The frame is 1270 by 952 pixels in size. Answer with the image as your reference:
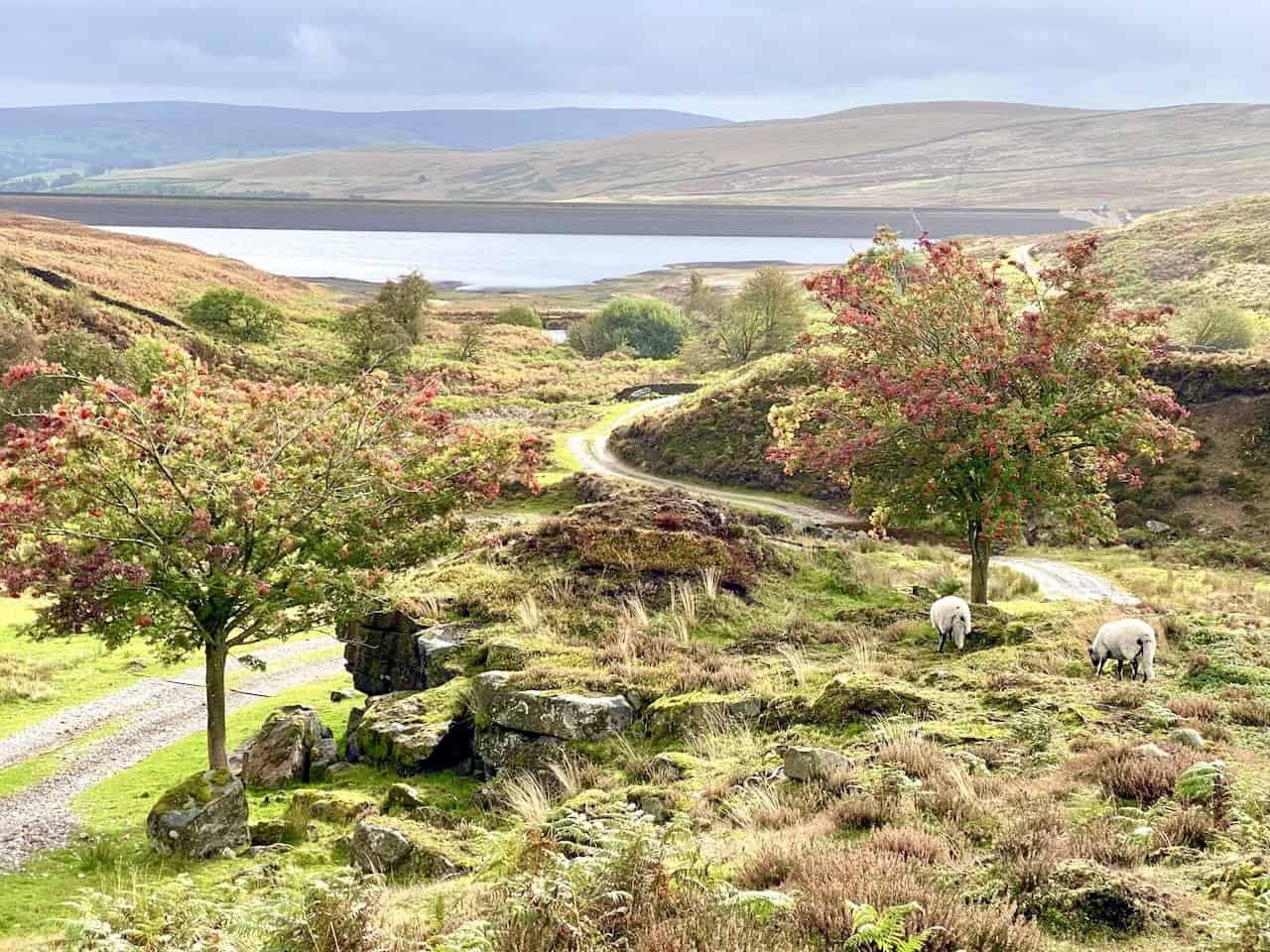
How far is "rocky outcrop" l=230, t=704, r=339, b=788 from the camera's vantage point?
63.4 feet

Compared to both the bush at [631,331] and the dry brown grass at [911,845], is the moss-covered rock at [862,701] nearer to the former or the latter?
the dry brown grass at [911,845]

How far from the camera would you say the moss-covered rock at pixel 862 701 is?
→ 49.3 feet

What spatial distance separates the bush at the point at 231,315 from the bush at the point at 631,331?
35828 millimetres

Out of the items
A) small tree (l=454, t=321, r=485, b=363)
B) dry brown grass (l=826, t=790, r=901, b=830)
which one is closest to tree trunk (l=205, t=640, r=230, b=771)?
dry brown grass (l=826, t=790, r=901, b=830)

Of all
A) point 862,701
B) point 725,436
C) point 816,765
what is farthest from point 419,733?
point 725,436

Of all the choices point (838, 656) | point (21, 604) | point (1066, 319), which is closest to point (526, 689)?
point (838, 656)

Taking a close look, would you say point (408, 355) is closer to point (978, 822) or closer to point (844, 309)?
point (844, 309)

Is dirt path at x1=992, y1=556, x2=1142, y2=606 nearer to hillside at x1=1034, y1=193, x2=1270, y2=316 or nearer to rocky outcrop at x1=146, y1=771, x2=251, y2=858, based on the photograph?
rocky outcrop at x1=146, y1=771, x2=251, y2=858

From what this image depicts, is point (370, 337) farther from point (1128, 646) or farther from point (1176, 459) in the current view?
point (1128, 646)

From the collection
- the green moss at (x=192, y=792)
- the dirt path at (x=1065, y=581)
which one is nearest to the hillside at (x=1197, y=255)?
the dirt path at (x=1065, y=581)

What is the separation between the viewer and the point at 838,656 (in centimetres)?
1936

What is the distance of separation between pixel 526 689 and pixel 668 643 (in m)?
3.22

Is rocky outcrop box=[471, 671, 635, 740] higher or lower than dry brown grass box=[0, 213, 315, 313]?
lower

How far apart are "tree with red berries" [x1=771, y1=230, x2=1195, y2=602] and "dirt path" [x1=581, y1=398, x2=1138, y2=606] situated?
359cm
